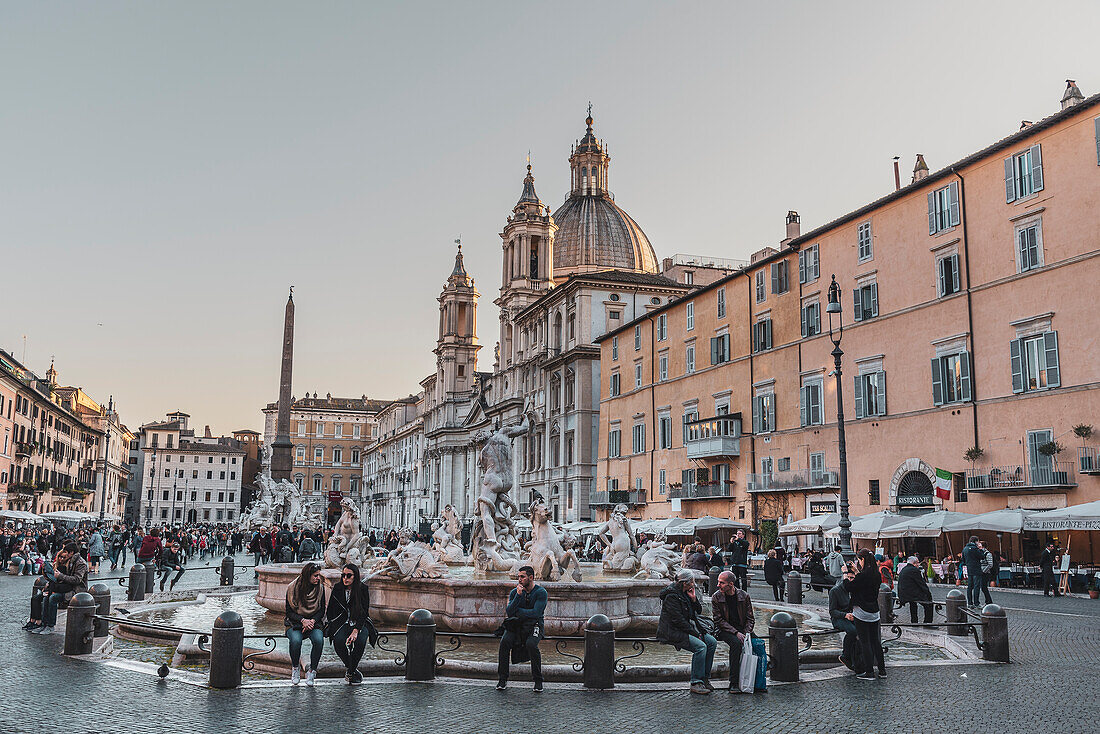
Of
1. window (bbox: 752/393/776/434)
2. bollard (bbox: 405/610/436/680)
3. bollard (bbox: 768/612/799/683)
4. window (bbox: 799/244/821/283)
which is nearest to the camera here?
bollard (bbox: 405/610/436/680)

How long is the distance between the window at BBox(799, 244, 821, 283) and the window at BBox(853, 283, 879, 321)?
285 centimetres

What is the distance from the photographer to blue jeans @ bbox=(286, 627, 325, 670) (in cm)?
954

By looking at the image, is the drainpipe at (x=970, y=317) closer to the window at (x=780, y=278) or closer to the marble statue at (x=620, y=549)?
the window at (x=780, y=278)

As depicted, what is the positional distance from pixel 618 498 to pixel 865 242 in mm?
21886

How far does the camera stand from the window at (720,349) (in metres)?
44.1

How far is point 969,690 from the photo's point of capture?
32.3 feet

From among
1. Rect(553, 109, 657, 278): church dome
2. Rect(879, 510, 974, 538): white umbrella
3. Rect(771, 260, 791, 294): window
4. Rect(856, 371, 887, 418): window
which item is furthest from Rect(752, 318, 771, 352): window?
Rect(553, 109, 657, 278): church dome

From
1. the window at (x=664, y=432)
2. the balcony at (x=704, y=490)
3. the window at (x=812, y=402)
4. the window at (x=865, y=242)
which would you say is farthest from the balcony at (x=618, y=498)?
the window at (x=865, y=242)

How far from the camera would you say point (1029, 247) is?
28500 millimetres

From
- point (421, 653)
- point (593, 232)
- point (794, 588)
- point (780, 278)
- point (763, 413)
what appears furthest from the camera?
point (593, 232)

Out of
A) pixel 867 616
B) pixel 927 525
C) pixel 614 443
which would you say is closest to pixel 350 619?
pixel 867 616

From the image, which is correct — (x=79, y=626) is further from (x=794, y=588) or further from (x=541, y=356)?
(x=541, y=356)

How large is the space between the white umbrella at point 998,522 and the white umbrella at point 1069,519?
0.21m

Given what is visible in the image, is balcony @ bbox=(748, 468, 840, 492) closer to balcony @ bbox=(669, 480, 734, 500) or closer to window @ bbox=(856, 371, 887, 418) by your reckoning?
balcony @ bbox=(669, 480, 734, 500)
